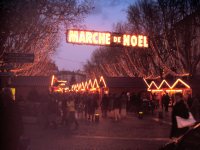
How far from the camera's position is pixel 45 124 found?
70.5 ft

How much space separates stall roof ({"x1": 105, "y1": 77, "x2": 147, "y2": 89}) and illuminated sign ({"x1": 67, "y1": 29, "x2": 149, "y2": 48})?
639 inches

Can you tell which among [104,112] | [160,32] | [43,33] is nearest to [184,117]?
[43,33]

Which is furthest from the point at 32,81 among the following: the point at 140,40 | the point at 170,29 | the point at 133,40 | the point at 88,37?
the point at 88,37

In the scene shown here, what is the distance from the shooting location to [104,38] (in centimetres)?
2875

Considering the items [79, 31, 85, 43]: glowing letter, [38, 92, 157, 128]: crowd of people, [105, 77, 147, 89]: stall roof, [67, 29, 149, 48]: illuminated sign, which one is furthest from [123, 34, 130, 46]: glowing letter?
[105, 77, 147, 89]: stall roof

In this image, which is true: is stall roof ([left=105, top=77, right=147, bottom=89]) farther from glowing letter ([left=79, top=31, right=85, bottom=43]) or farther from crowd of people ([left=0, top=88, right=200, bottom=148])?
glowing letter ([left=79, top=31, right=85, bottom=43])

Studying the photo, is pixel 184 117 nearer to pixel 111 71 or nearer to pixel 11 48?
pixel 11 48

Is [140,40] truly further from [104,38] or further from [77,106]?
[77,106]

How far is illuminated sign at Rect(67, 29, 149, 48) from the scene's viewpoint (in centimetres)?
2680

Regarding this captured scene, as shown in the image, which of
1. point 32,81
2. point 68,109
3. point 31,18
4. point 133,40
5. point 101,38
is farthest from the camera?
point 32,81

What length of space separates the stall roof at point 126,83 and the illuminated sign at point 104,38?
16.2 m

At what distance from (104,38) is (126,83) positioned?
1905 centimetres

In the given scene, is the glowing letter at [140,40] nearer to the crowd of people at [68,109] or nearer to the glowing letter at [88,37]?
the crowd of people at [68,109]

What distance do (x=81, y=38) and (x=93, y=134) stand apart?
10.5 m
